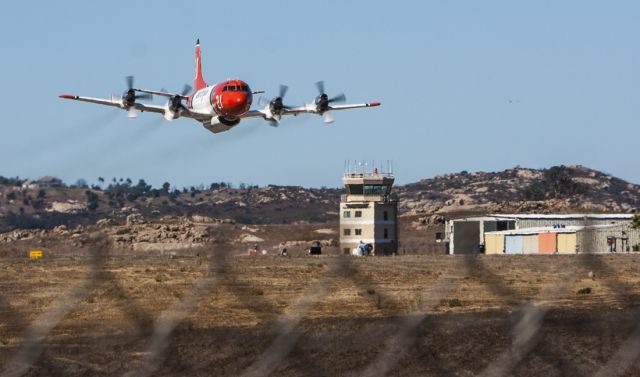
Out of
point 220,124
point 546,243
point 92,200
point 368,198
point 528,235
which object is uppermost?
point 220,124

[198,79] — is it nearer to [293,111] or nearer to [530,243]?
[293,111]

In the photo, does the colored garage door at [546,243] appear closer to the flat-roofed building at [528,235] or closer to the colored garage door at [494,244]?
the flat-roofed building at [528,235]

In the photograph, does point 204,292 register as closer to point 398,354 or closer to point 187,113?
point 398,354

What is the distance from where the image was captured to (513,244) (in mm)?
136250

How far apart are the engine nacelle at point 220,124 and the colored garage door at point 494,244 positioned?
5493 cm

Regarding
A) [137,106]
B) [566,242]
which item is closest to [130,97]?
[137,106]

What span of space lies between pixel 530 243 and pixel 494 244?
22.1 ft

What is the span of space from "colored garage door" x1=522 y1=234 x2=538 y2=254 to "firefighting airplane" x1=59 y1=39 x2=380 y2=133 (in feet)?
134

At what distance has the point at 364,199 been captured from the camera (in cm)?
→ 15300

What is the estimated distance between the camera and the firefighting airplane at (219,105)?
88.6 meters

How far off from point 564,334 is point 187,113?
7776cm

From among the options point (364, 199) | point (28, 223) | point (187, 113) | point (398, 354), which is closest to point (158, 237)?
point (364, 199)

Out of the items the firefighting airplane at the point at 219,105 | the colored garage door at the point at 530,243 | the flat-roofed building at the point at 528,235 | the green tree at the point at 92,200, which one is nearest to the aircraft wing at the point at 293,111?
the firefighting airplane at the point at 219,105

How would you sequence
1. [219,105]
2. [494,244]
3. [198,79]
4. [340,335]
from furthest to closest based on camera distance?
[494,244]
[198,79]
[219,105]
[340,335]
